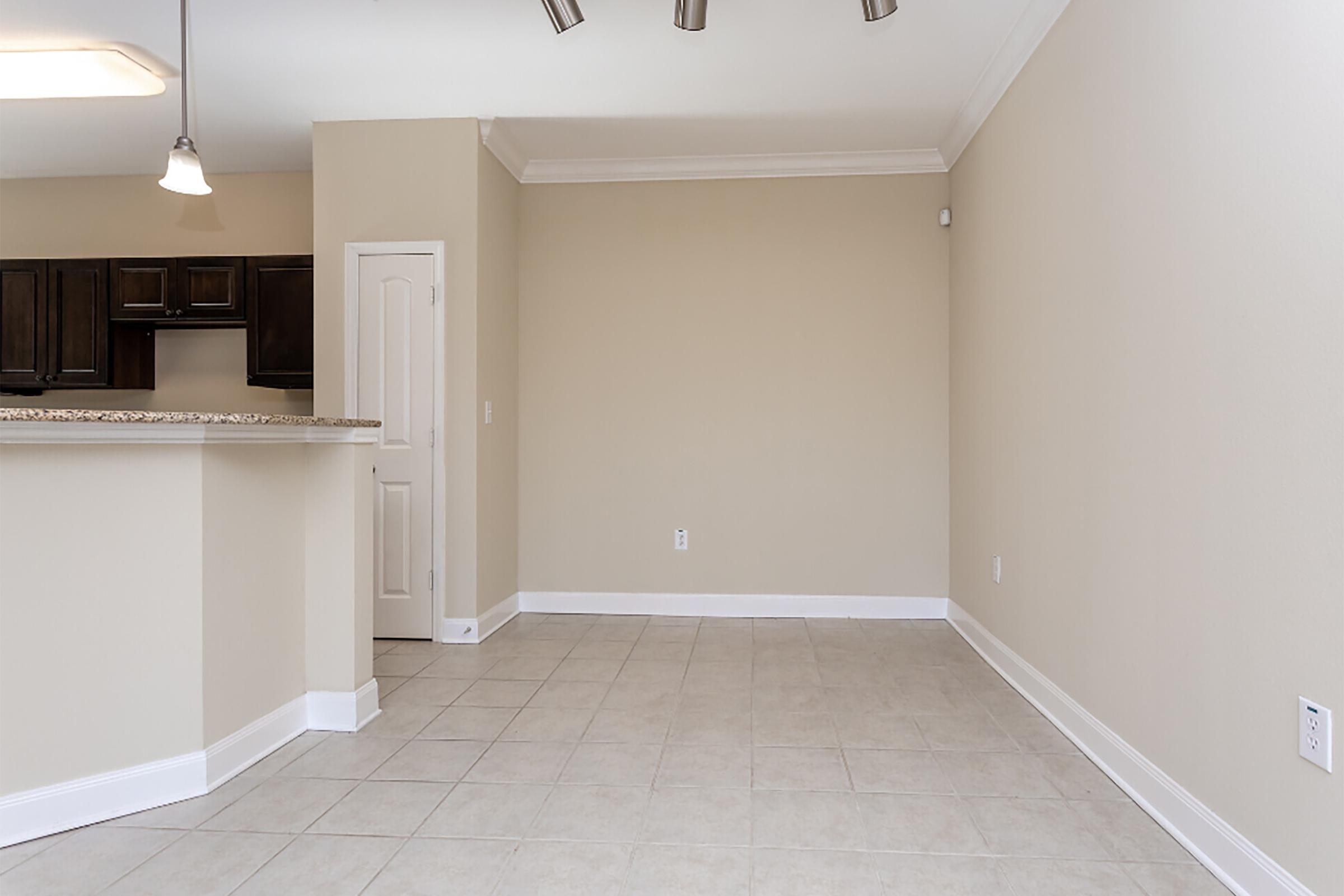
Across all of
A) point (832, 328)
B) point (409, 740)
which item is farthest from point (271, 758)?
point (832, 328)

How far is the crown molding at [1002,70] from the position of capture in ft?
9.64

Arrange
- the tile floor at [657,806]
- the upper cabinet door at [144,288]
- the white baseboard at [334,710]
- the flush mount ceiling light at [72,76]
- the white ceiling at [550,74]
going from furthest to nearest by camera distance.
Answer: the upper cabinet door at [144,288], the flush mount ceiling light at [72,76], the white ceiling at [550,74], the white baseboard at [334,710], the tile floor at [657,806]

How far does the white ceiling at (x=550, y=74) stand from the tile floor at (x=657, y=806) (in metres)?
2.57

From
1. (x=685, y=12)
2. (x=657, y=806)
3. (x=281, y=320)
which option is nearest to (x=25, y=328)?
(x=281, y=320)

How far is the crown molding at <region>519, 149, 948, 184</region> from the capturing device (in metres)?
4.55

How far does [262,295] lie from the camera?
4.35 metres

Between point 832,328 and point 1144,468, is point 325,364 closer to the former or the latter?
point 832,328

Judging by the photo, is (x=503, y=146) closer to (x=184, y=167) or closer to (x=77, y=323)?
(x=184, y=167)

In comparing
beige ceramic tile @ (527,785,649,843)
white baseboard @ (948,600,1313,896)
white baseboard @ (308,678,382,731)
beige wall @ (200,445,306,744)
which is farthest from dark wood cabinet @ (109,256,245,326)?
white baseboard @ (948,600,1313,896)

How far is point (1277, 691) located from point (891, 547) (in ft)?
9.68

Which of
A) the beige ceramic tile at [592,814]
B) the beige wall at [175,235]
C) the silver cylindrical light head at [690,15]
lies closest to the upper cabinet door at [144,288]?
the beige wall at [175,235]

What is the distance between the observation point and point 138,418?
2.08 meters

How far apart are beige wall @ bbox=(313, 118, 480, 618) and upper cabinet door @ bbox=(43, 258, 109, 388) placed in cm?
140

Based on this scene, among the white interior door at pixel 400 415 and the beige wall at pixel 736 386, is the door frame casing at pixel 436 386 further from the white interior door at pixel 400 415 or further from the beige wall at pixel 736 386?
the beige wall at pixel 736 386
